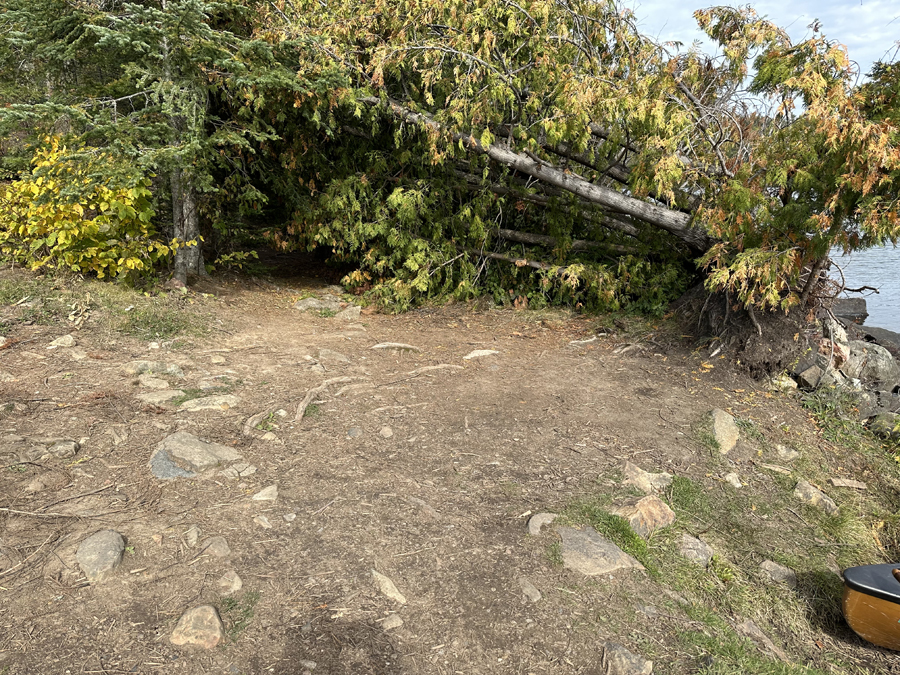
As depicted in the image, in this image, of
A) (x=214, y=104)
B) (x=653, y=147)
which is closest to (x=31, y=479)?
(x=653, y=147)

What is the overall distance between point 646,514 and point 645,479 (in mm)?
458

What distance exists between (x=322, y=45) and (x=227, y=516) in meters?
4.97

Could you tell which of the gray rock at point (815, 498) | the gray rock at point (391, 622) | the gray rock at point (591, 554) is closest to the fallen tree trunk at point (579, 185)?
the gray rock at point (815, 498)

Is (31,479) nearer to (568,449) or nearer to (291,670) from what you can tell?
(291,670)

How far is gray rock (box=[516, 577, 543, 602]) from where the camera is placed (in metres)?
2.64

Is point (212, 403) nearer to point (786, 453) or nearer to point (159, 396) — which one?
point (159, 396)

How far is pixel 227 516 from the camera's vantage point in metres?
3.03

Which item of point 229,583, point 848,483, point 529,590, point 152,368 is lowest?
point 152,368

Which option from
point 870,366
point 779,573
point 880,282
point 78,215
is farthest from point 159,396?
point 880,282

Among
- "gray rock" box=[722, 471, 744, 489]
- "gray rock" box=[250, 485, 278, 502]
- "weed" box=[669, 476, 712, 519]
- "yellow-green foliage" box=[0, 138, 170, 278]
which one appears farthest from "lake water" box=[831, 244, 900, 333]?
"yellow-green foliage" box=[0, 138, 170, 278]

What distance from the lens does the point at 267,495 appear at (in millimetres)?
3238

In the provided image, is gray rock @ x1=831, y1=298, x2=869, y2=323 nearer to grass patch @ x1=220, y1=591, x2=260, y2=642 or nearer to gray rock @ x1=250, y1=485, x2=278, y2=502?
gray rock @ x1=250, y1=485, x2=278, y2=502

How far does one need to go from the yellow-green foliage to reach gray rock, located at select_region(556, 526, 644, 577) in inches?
191

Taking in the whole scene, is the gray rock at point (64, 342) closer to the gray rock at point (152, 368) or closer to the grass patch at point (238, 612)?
the gray rock at point (152, 368)
